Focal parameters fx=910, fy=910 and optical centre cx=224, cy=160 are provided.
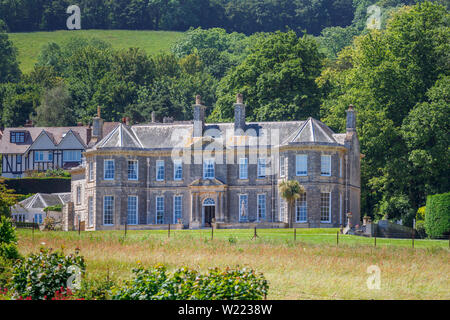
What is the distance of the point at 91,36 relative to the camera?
16562cm

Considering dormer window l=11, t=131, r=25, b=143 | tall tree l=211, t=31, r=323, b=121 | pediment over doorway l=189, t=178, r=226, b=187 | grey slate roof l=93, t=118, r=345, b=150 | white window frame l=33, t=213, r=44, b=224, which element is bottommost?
white window frame l=33, t=213, r=44, b=224

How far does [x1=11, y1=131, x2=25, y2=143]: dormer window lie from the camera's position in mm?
107125

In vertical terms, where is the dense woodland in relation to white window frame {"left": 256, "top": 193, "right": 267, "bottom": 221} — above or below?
above

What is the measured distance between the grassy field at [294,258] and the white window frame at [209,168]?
13197 millimetres

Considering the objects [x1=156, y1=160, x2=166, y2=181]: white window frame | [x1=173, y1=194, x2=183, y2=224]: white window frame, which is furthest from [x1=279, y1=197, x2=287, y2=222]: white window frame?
[x1=156, y1=160, x2=166, y2=181]: white window frame

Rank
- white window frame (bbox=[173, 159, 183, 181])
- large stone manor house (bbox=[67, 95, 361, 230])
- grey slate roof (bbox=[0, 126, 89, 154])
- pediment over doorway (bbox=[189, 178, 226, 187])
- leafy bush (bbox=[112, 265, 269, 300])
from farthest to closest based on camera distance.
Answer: grey slate roof (bbox=[0, 126, 89, 154]) → white window frame (bbox=[173, 159, 183, 181]) → pediment over doorway (bbox=[189, 178, 226, 187]) → large stone manor house (bbox=[67, 95, 361, 230]) → leafy bush (bbox=[112, 265, 269, 300])

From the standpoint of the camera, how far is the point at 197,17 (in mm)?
183375

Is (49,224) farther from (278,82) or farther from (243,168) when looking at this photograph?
(278,82)

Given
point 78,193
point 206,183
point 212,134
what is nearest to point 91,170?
point 78,193

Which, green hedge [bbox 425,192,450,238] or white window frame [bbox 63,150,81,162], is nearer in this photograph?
green hedge [bbox 425,192,450,238]

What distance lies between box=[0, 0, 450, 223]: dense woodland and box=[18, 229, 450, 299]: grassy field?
18.3m

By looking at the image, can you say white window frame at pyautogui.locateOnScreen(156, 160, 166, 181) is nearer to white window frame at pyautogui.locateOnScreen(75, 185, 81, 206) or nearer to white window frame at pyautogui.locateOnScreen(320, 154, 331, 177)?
white window frame at pyautogui.locateOnScreen(75, 185, 81, 206)

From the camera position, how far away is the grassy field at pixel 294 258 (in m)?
36.0
